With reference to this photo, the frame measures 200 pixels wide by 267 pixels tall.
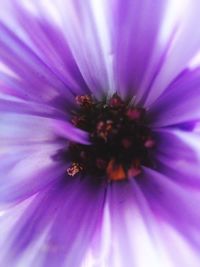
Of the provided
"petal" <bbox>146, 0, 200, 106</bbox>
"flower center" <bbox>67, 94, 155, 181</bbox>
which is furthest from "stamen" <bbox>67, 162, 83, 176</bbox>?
"petal" <bbox>146, 0, 200, 106</bbox>

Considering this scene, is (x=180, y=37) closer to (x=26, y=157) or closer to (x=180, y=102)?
(x=180, y=102)

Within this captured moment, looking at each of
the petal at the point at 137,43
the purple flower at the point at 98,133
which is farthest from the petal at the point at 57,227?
the petal at the point at 137,43

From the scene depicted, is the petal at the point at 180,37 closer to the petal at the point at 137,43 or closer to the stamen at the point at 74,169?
the petal at the point at 137,43

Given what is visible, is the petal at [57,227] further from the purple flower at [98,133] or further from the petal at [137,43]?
the petal at [137,43]

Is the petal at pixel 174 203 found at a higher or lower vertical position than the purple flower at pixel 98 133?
lower

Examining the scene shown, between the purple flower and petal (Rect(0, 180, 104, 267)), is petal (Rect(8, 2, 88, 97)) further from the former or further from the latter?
petal (Rect(0, 180, 104, 267))

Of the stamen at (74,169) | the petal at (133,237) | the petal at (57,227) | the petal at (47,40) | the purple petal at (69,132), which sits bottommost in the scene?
the petal at (133,237)

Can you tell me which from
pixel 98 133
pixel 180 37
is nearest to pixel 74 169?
pixel 98 133

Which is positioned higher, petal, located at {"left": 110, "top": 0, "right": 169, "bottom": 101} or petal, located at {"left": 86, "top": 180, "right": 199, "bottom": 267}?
petal, located at {"left": 110, "top": 0, "right": 169, "bottom": 101}
